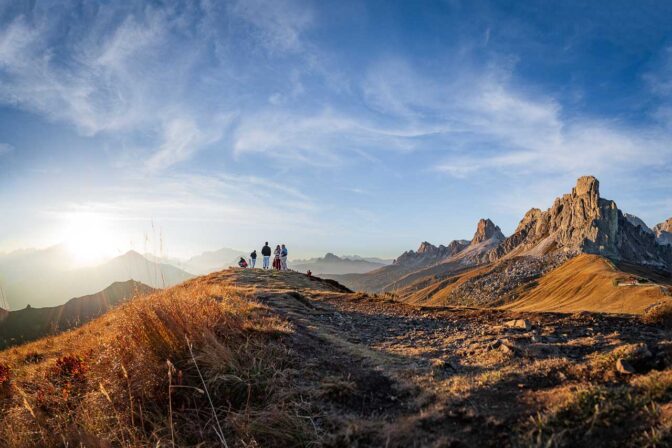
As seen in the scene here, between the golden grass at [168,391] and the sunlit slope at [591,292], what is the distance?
3390cm

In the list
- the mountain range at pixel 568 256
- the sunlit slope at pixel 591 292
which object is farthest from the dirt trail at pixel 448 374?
the mountain range at pixel 568 256

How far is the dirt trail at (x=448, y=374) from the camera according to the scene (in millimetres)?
3840

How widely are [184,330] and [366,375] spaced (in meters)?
3.15

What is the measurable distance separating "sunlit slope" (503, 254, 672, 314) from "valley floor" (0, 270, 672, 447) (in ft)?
98.6

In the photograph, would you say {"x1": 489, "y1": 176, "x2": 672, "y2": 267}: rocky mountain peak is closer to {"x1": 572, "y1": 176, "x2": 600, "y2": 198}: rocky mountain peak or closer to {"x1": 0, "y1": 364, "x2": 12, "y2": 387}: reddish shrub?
{"x1": 572, "y1": 176, "x2": 600, "y2": 198}: rocky mountain peak

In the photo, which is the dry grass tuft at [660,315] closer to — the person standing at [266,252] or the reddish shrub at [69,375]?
the reddish shrub at [69,375]

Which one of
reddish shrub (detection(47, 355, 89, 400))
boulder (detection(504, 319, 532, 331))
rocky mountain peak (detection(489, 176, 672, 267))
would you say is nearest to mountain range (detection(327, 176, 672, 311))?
rocky mountain peak (detection(489, 176, 672, 267))

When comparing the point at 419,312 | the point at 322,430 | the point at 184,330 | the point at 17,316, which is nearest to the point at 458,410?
the point at 322,430

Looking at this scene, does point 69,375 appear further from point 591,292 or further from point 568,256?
point 568,256

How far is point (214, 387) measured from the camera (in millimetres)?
5016

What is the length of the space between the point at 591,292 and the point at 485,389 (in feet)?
262

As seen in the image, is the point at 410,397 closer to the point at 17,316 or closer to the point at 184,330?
the point at 184,330

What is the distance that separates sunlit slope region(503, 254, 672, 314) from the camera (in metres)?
45.4

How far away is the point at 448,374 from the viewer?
5.69 meters
